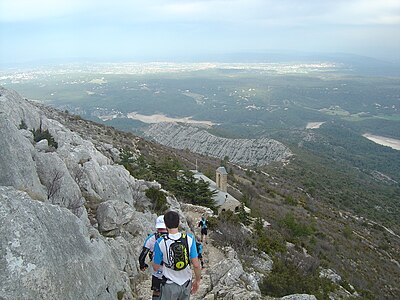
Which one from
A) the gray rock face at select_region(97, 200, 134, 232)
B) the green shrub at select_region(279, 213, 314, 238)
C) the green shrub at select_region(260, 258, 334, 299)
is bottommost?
the green shrub at select_region(279, 213, 314, 238)

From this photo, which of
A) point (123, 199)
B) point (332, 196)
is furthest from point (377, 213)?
point (123, 199)

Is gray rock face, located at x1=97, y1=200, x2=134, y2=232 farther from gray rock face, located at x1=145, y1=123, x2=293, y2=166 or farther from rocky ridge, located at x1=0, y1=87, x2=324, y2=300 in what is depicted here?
gray rock face, located at x1=145, y1=123, x2=293, y2=166

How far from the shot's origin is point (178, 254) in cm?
516

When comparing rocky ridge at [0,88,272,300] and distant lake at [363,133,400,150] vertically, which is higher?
rocky ridge at [0,88,272,300]

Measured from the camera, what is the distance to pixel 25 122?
19500 millimetres

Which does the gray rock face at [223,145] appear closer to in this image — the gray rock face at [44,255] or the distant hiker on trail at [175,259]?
the gray rock face at [44,255]

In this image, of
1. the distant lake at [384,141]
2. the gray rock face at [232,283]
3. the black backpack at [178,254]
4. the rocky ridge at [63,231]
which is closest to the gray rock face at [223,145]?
the rocky ridge at [63,231]

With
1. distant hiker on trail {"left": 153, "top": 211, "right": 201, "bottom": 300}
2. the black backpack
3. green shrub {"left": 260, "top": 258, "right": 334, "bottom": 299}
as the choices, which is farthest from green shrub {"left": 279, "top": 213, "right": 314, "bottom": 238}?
the black backpack

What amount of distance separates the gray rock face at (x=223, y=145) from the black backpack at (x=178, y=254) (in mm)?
75182

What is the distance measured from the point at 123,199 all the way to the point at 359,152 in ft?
A: 404

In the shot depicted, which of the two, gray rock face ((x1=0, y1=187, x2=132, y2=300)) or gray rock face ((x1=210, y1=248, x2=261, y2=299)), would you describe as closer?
gray rock face ((x1=0, y1=187, x2=132, y2=300))

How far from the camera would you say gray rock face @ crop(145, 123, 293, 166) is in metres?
84.9

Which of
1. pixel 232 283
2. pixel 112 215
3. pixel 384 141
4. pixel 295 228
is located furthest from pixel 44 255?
pixel 384 141

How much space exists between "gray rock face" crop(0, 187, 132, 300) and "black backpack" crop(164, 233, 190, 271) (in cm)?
173
